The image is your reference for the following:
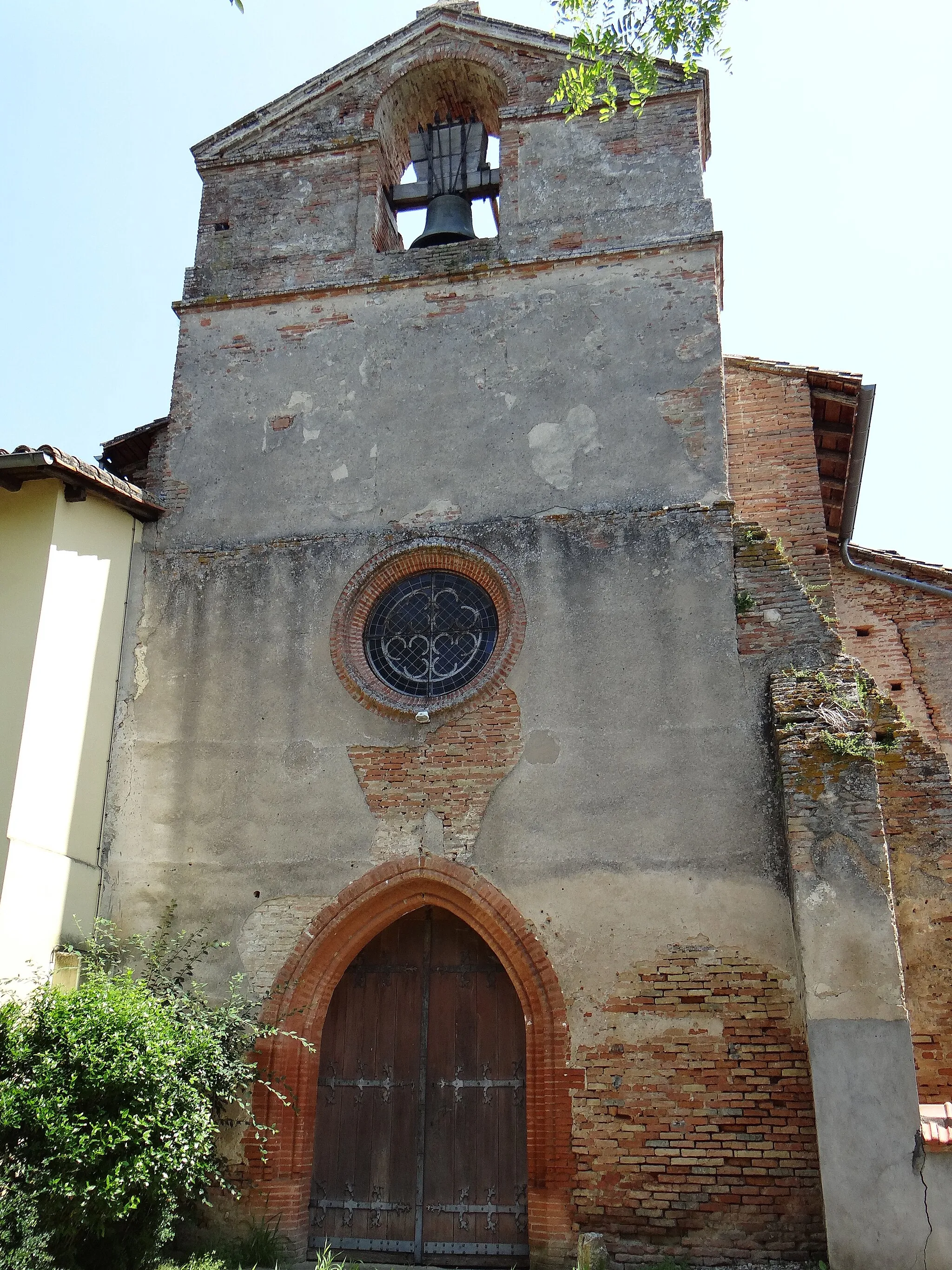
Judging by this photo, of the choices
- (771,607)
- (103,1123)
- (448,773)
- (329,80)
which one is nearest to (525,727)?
(448,773)

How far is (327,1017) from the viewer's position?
29.9 feet

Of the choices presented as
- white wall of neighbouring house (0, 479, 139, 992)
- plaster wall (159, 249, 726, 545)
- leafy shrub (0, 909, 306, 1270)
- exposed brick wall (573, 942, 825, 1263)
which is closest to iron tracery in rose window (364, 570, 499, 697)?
plaster wall (159, 249, 726, 545)

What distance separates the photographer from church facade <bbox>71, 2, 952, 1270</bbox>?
7.82 m

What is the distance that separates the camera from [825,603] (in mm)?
9891

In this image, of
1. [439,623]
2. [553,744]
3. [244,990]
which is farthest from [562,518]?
[244,990]

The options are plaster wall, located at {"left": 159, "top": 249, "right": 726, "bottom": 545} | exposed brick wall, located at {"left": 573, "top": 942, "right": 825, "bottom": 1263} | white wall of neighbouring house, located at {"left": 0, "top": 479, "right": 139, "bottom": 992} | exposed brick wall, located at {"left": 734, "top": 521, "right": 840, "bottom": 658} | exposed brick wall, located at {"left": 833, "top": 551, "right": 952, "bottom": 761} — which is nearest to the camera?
exposed brick wall, located at {"left": 573, "top": 942, "right": 825, "bottom": 1263}

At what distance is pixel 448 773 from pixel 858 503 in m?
6.38

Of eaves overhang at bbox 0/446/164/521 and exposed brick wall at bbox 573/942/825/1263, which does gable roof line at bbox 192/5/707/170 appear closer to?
eaves overhang at bbox 0/446/164/521

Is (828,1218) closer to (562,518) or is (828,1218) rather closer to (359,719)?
(359,719)

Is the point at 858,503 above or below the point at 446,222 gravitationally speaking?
below

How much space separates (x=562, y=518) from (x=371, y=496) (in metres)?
1.80

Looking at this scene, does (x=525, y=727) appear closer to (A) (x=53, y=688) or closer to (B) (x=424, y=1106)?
(B) (x=424, y=1106)

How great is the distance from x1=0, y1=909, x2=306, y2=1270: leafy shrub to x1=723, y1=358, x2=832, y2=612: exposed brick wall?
21.1 feet

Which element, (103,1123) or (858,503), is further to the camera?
(858,503)
